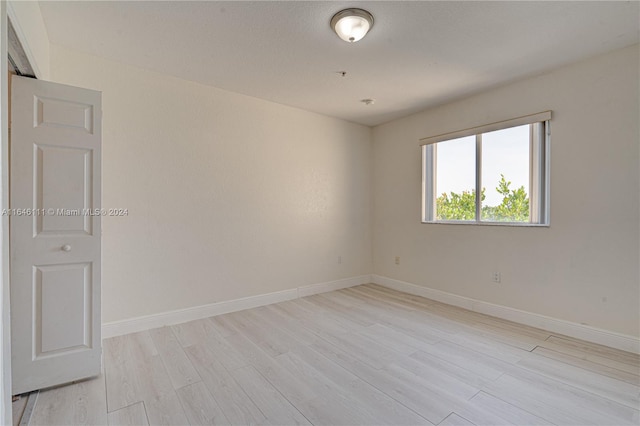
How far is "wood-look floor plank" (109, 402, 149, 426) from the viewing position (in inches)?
63.9

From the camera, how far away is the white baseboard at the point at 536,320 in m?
2.49

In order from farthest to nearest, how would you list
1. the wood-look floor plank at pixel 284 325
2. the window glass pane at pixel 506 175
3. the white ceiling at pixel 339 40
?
the window glass pane at pixel 506 175
the wood-look floor plank at pixel 284 325
the white ceiling at pixel 339 40

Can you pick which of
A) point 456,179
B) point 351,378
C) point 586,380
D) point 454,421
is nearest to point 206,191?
point 351,378

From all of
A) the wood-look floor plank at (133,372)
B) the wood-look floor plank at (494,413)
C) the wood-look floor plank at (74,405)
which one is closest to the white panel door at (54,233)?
the wood-look floor plank at (74,405)

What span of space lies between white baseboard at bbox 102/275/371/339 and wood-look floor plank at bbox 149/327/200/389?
108 millimetres

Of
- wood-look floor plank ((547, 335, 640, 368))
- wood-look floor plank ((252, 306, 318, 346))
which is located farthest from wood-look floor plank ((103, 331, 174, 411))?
wood-look floor plank ((547, 335, 640, 368))

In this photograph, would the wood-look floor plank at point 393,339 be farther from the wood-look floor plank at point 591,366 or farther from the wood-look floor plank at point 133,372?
the wood-look floor plank at point 133,372

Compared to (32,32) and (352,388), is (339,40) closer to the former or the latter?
(32,32)

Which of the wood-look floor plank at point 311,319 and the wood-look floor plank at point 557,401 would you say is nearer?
the wood-look floor plank at point 557,401

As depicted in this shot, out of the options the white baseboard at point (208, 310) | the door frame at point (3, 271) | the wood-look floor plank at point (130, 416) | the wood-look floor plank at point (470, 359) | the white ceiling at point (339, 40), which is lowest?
the wood-look floor plank at point (130, 416)

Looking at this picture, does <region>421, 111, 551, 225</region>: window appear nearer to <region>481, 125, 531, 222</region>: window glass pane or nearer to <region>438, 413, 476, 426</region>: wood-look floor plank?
<region>481, 125, 531, 222</region>: window glass pane

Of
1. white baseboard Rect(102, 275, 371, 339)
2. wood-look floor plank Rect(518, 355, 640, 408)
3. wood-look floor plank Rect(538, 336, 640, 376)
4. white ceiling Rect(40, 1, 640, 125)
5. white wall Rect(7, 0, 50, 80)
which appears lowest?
wood-look floor plank Rect(518, 355, 640, 408)

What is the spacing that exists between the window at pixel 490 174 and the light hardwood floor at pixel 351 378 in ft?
4.01

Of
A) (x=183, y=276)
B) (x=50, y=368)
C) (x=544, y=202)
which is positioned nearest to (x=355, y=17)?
(x=544, y=202)
